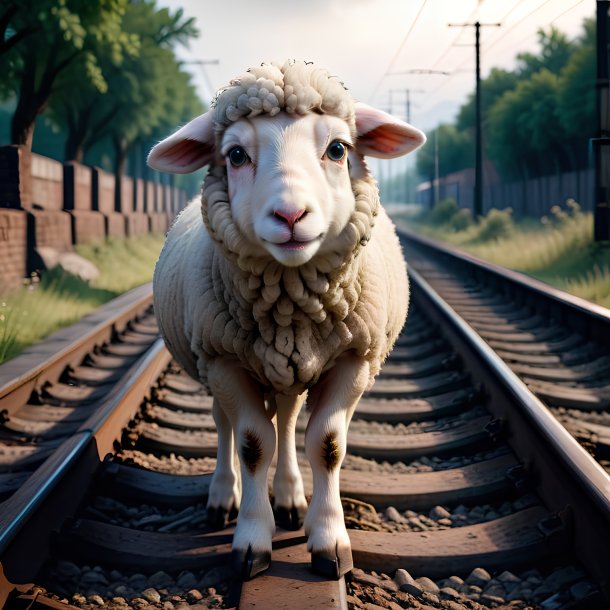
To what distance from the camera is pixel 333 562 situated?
2953 mm

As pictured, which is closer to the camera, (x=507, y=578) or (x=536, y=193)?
(x=507, y=578)

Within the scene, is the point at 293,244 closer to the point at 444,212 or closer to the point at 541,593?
the point at 541,593

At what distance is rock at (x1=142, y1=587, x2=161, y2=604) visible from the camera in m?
2.94

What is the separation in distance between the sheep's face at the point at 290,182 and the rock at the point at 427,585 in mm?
1254

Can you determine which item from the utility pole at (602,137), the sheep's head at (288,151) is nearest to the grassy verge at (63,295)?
the sheep's head at (288,151)

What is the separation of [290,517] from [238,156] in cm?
153

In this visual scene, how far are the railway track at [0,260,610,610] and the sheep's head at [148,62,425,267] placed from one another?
1.21 meters

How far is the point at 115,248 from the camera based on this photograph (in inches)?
773

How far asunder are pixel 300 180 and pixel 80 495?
181 centimetres

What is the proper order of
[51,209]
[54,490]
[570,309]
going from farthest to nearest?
1. [51,209]
2. [570,309]
3. [54,490]

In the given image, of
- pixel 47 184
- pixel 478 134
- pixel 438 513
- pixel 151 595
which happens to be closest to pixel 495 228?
pixel 478 134

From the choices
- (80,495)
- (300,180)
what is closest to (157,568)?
(80,495)

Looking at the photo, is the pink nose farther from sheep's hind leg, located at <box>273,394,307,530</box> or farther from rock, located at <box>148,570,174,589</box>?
rock, located at <box>148,570,174,589</box>

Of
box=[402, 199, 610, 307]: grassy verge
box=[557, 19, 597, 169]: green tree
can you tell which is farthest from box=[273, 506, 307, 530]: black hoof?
box=[557, 19, 597, 169]: green tree
